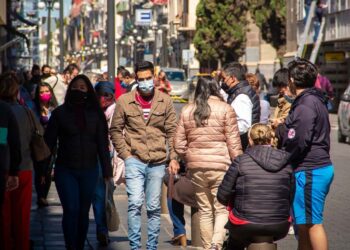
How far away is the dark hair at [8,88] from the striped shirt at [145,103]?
1319 millimetres

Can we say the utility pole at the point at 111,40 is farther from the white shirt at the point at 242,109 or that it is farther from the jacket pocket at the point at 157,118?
the jacket pocket at the point at 157,118

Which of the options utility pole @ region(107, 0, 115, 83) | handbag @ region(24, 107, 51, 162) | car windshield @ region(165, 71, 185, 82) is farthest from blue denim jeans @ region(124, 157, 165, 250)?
car windshield @ region(165, 71, 185, 82)

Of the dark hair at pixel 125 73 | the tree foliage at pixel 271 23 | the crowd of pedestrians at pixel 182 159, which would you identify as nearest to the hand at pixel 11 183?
the crowd of pedestrians at pixel 182 159

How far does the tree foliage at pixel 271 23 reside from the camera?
69688 millimetres

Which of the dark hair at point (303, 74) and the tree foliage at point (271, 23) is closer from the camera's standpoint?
the dark hair at point (303, 74)

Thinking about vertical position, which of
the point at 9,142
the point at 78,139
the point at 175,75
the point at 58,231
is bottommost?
the point at 175,75

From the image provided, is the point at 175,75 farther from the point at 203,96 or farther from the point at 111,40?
the point at 203,96

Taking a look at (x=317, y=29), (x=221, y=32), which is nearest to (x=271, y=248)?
(x=317, y=29)

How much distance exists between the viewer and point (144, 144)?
434 inches

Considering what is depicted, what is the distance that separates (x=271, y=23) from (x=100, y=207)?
59.1 metres

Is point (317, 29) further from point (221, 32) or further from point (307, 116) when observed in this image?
point (307, 116)

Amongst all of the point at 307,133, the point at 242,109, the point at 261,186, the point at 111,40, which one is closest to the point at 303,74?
the point at 307,133

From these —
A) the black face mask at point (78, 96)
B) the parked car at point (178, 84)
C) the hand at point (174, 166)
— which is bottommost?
the parked car at point (178, 84)

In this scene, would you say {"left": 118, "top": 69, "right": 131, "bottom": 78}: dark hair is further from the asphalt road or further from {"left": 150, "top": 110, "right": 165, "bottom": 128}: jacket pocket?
{"left": 150, "top": 110, "right": 165, "bottom": 128}: jacket pocket
